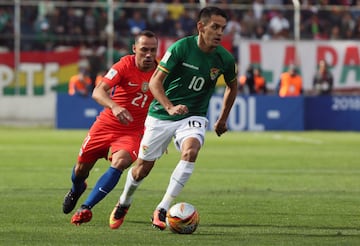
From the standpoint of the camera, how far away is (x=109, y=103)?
10766mm

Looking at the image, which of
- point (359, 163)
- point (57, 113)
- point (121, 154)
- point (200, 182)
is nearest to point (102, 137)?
point (121, 154)

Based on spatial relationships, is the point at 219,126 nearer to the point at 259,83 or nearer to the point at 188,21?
the point at 259,83

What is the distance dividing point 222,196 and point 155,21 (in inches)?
869

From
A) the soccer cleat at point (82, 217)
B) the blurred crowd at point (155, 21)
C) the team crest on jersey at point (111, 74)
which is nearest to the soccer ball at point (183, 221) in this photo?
the soccer cleat at point (82, 217)

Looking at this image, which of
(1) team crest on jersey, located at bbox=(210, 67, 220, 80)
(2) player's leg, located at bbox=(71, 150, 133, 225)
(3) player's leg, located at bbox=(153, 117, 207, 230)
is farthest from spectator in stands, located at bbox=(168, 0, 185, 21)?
(3) player's leg, located at bbox=(153, 117, 207, 230)

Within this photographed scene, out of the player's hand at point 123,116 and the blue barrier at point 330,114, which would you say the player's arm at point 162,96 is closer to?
the player's hand at point 123,116

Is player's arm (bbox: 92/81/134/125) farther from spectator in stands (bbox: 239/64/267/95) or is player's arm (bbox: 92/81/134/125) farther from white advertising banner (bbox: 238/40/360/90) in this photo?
white advertising banner (bbox: 238/40/360/90)

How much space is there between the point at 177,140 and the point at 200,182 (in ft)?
20.9

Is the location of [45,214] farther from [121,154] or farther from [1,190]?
[1,190]

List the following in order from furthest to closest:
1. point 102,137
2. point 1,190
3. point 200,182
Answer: point 200,182 < point 1,190 < point 102,137

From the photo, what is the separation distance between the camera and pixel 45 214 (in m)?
12.0

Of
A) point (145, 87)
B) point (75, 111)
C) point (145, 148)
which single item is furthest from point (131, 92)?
point (75, 111)

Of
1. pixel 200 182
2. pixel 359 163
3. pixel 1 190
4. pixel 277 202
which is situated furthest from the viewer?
pixel 359 163

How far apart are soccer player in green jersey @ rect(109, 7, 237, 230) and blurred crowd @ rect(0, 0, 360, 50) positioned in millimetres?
24184
